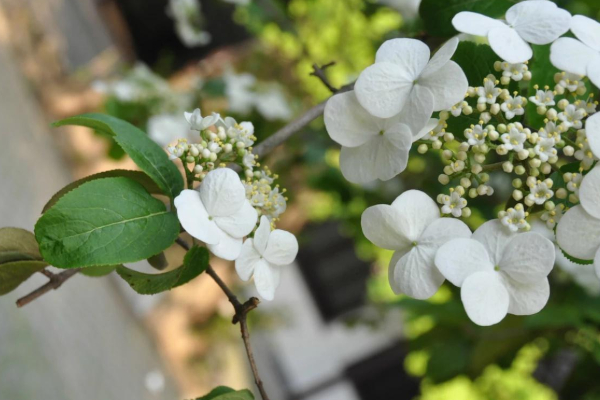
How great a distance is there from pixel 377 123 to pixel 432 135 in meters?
0.03

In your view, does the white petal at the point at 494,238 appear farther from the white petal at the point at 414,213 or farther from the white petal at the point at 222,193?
the white petal at the point at 222,193

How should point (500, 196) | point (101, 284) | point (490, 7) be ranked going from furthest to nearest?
point (101, 284)
point (500, 196)
point (490, 7)

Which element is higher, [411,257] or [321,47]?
[411,257]

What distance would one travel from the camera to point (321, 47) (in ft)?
6.44

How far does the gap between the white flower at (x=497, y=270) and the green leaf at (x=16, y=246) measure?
27cm

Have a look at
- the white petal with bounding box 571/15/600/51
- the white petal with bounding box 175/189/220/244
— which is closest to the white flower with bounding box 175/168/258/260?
the white petal with bounding box 175/189/220/244

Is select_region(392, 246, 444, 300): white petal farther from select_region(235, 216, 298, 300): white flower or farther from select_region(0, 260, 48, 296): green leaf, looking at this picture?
select_region(0, 260, 48, 296): green leaf

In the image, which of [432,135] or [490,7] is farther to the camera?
[490,7]

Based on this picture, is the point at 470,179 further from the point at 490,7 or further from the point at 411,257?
the point at 490,7

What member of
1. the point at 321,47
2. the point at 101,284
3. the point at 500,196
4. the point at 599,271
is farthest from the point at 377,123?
the point at 321,47

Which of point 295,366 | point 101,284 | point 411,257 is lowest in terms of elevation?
point 295,366

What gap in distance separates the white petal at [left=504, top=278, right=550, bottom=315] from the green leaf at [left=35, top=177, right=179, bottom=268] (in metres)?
0.20

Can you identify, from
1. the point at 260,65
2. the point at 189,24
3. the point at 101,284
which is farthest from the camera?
the point at 260,65

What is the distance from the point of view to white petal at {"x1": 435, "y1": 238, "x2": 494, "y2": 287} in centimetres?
34
